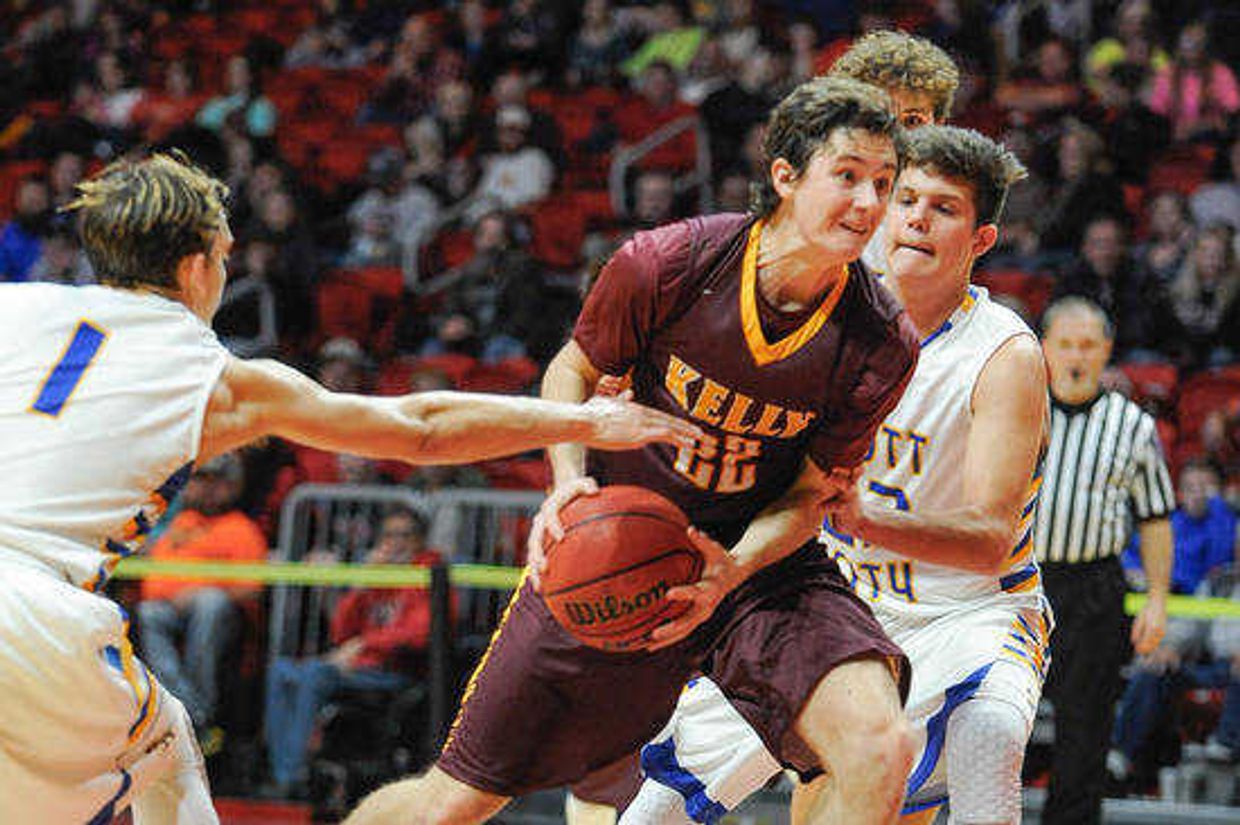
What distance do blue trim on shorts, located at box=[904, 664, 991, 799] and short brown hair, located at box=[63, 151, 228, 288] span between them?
7.28 ft

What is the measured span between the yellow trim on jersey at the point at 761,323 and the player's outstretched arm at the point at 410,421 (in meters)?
0.35

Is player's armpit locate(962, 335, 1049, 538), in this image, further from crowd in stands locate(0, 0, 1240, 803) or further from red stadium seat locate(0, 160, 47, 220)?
red stadium seat locate(0, 160, 47, 220)

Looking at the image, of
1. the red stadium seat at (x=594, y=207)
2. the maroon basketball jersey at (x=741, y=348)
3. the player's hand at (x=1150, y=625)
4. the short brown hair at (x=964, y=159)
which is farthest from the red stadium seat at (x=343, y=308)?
the maroon basketball jersey at (x=741, y=348)

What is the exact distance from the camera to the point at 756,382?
4.35 meters

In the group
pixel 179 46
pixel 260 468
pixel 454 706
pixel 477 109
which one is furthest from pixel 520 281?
pixel 179 46

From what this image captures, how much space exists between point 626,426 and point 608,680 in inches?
29.2

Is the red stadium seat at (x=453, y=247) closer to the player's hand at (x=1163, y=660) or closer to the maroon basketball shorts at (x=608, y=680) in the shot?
the player's hand at (x=1163, y=660)

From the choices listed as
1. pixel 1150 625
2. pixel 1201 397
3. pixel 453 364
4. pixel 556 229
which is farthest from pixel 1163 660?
pixel 556 229

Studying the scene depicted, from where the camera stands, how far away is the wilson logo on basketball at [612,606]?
4082 millimetres

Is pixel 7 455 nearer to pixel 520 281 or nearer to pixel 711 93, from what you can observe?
pixel 520 281

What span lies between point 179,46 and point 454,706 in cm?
1007

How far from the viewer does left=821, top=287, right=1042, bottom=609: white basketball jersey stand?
15.9ft

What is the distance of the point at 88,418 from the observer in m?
3.71

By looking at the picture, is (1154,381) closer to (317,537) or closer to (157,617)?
(317,537)
